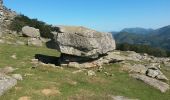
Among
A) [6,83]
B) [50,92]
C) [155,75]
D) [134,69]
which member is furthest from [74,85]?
[155,75]

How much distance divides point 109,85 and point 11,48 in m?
24.4

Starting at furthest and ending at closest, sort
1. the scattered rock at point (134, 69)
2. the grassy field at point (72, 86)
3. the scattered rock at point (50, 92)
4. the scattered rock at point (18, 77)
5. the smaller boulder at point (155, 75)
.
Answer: the scattered rock at point (134, 69)
the smaller boulder at point (155, 75)
the scattered rock at point (18, 77)
the scattered rock at point (50, 92)
the grassy field at point (72, 86)

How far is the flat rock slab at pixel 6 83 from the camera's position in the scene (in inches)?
1056

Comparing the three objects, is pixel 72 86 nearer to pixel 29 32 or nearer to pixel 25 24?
pixel 29 32

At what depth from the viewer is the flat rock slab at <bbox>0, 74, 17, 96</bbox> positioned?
26.8 m

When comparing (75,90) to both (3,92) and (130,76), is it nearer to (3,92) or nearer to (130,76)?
(3,92)

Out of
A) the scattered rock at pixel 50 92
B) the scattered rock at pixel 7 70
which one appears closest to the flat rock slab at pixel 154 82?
the scattered rock at pixel 50 92

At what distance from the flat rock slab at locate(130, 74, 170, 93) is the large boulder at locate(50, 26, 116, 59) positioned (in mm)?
5632

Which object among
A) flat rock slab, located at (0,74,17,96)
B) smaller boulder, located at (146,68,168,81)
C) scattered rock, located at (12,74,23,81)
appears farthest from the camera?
smaller boulder, located at (146,68,168,81)

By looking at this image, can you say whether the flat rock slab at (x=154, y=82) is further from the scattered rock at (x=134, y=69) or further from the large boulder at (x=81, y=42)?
the large boulder at (x=81, y=42)

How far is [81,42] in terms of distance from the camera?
128 feet

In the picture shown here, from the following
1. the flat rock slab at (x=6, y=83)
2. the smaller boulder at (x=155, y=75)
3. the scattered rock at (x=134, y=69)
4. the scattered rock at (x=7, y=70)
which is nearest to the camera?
the flat rock slab at (x=6, y=83)

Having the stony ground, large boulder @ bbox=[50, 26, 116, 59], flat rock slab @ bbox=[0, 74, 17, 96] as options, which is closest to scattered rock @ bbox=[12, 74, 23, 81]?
the stony ground

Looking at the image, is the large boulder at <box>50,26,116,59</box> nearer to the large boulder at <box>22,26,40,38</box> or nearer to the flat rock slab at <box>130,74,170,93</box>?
the flat rock slab at <box>130,74,170,93</box>
